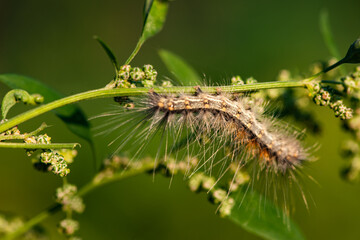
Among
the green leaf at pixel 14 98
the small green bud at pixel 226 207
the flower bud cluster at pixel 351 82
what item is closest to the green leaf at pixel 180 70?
the small green bud at pixel 226 207

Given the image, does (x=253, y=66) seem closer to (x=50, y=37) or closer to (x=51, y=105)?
(x=50, y=37)

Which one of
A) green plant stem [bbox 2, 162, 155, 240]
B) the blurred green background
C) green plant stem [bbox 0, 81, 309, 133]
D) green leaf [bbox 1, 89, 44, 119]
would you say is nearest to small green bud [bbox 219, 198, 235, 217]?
green plant stem [bbox 2, 162, 155, 240]

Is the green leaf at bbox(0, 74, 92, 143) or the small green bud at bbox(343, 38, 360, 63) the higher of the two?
the small green bud at bbox(343, 38, 360, 63)

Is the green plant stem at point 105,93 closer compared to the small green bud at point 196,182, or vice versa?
the green plant stem at point 105,93

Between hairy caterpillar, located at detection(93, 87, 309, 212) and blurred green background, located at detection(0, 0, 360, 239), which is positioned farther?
blurred green background, located at detection(0, 0, 360, 239)

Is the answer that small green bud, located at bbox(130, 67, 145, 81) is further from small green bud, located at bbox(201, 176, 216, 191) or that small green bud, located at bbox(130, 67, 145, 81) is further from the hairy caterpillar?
small green bud, located at bbox(201, 176, 216, 191)

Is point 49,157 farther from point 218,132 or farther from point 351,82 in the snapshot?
point 351,82

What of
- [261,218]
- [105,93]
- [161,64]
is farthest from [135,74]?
[161,64]

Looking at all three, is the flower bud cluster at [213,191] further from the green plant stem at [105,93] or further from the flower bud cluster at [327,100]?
the flower bud cluster at [327,100]
